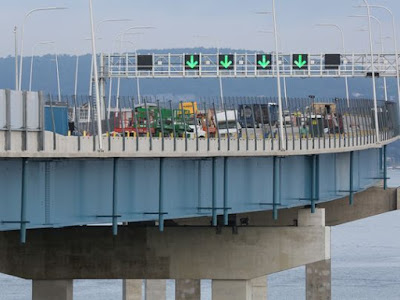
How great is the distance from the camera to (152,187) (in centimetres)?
4297

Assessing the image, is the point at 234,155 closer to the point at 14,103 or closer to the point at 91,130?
the point at 91,130

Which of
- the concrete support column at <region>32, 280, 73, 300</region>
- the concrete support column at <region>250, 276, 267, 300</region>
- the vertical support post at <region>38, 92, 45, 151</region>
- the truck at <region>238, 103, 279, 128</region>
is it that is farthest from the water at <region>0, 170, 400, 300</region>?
the vertical support post at <region>38, 92, 45, 151</region>

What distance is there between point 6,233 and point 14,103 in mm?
14060

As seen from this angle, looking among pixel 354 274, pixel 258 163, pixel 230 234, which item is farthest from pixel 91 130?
pixel 354 274

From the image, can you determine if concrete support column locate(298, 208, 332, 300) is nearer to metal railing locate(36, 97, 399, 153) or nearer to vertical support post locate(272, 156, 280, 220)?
metal railing locate(36, 97, 399, 153)

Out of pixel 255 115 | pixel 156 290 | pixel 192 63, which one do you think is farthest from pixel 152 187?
pixel 192 63

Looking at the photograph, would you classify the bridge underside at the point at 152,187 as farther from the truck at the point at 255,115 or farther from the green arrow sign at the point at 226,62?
the green arrow sign at the point at 226,62

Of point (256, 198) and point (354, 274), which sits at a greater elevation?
point (256, 198)

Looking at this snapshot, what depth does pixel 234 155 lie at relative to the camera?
4666cm

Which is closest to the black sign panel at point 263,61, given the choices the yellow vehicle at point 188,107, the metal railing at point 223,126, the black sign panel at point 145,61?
the black sign panel at point 145,61

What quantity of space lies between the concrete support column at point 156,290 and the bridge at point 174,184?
27.6 metres

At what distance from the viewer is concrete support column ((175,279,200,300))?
90625mm

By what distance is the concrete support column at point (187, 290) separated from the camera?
9062 cm

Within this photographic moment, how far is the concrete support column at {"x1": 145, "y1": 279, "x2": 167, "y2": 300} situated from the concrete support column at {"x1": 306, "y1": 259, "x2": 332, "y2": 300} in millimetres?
8800
